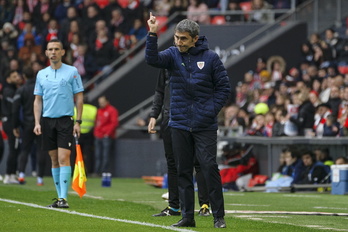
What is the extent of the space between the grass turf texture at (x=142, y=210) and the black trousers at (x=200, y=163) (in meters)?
0.25

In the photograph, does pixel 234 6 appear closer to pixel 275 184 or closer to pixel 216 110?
pixel 275 184

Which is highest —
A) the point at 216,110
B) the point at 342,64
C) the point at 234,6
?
the point at 234,6

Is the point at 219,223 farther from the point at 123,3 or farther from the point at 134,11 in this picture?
the point at 123,3

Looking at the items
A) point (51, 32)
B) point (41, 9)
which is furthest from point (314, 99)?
point (41, 9)

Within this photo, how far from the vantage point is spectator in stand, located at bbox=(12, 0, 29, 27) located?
111ft

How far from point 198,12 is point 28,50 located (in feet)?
16.5

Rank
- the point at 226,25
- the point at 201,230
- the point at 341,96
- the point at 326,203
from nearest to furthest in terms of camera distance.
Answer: the point at 201,230, the point at 326,203, the point at 341,96, the point at 226,25

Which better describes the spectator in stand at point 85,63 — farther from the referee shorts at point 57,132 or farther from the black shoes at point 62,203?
the black shoes at point 62,203

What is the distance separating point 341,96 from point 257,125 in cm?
209

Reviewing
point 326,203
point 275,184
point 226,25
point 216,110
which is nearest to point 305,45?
point 226,25

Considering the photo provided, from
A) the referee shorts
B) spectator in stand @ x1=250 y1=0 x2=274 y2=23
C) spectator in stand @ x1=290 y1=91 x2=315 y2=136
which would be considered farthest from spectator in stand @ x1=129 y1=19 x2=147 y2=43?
the referee shorts

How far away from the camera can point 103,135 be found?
2719 cm

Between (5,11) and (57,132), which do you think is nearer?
(57,132)

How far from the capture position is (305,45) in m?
26.8
